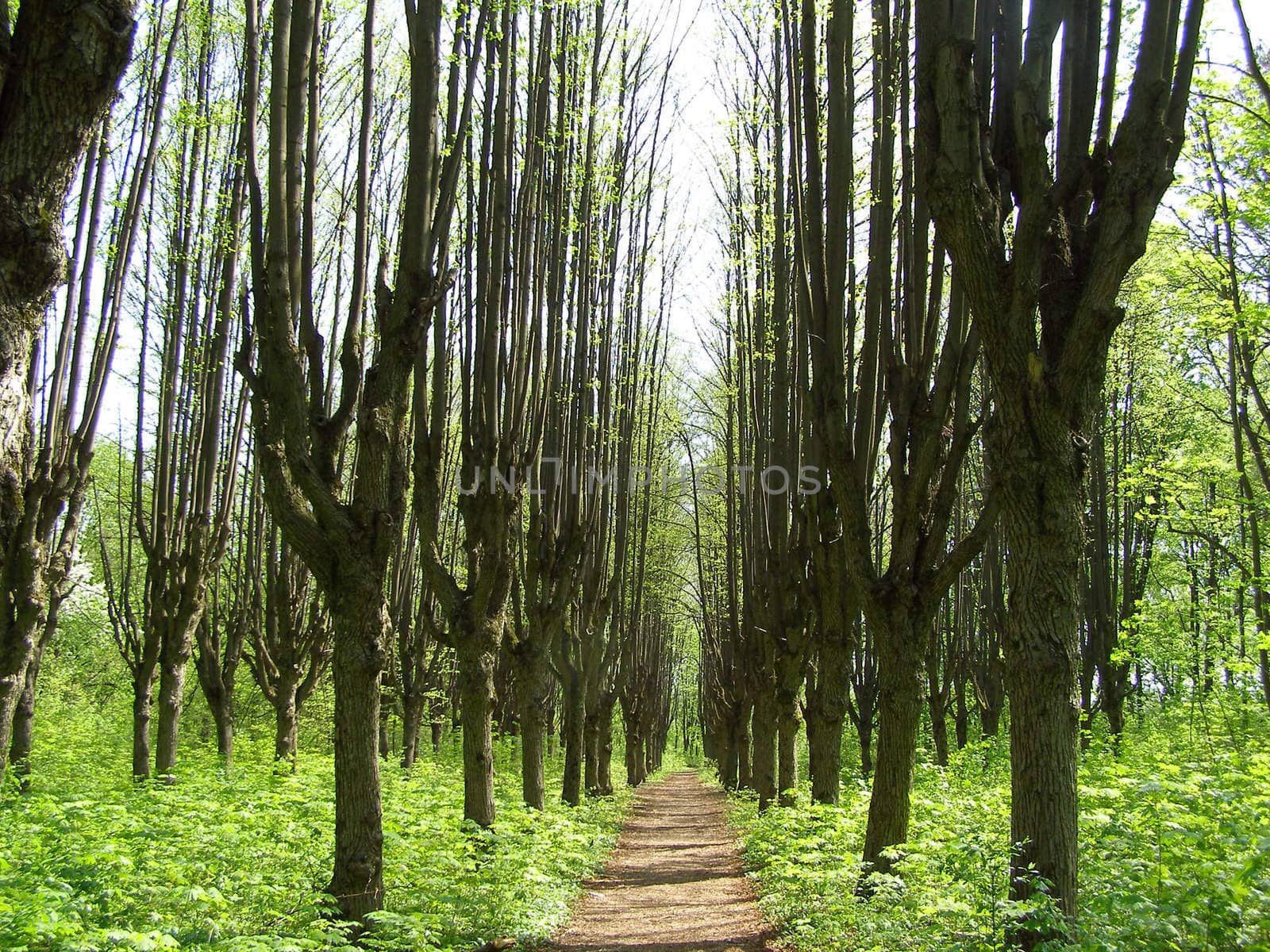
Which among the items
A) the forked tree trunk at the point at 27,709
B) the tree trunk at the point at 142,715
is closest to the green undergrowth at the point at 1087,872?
the tree trunk at the point at 142,715

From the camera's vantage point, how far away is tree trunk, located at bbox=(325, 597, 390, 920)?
518 centimetres

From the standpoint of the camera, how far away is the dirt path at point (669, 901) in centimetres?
702

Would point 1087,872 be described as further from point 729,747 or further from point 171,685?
point 729,747

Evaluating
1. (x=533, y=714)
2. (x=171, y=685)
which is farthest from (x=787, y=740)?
(x=171, y=685)

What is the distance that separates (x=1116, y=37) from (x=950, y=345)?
2.43m

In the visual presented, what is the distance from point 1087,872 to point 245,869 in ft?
18.2

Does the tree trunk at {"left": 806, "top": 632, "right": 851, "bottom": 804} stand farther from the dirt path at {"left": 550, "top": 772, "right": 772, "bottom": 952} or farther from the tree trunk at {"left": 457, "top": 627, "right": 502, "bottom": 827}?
the tree trunk at {"left": 457, "top": 627, "right": 502, "bottom": 827}

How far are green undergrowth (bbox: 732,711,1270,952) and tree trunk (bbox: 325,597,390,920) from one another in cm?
291

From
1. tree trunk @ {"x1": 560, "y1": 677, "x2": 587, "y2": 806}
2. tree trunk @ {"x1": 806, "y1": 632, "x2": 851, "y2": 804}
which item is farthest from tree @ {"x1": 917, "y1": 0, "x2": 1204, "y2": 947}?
tree trunk @ {"x1": 560, "y1": 677, "x2": 587, "y2": 806}

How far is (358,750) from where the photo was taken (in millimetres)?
5234

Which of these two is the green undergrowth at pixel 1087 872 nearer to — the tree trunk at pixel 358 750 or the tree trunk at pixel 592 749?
the tree trunk at pixel 358 750

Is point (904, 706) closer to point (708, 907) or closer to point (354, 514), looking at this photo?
point (708, 907)

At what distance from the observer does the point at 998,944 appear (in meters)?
4.25

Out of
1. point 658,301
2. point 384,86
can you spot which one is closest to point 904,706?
point 384,86
